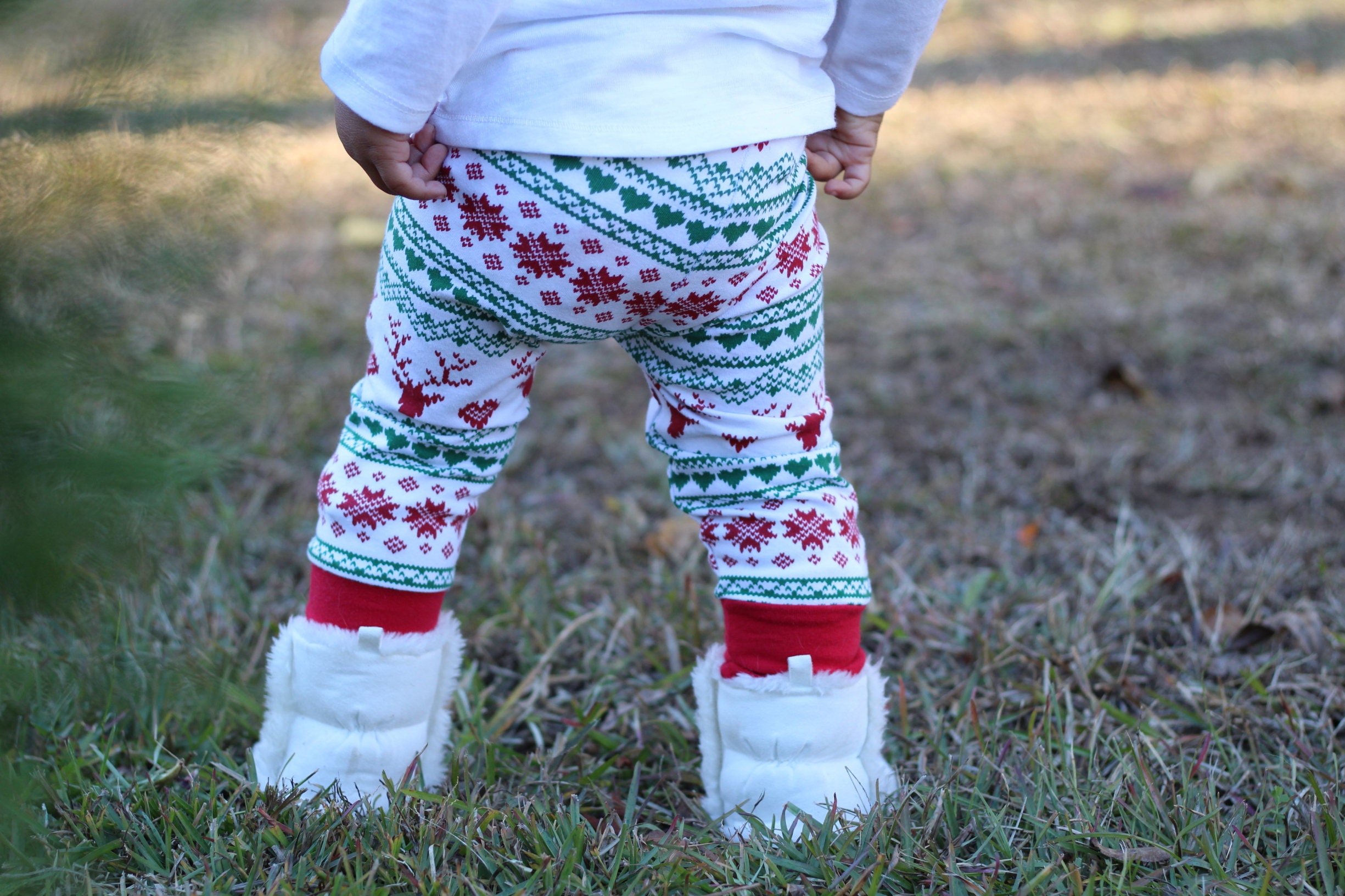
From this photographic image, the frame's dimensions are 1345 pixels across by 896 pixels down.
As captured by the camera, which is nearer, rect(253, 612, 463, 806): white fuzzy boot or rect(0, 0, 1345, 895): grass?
rect(0, 0, 1345, 895): grass

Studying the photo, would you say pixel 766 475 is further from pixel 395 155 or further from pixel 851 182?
pixel 395 155

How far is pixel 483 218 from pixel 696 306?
0.20 meters

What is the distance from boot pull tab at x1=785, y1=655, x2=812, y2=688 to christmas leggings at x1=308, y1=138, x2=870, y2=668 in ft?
0.10

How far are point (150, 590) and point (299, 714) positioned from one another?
45cm

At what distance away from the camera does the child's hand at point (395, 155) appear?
94 centimetres

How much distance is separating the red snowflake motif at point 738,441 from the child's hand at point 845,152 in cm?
27

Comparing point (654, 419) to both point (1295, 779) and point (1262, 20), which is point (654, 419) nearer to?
point (1295, 779)

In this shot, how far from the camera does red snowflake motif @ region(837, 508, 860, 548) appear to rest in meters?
1.15

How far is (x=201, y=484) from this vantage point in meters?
1.84

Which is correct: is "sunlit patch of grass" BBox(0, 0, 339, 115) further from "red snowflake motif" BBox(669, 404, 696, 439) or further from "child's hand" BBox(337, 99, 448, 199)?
"red snowflake motif" BBox(669, 404, 696, 439)

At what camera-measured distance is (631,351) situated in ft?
3.85

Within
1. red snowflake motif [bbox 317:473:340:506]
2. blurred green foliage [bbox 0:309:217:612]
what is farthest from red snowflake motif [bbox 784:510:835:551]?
blurred green foliage [bbox 0:309:217:612]

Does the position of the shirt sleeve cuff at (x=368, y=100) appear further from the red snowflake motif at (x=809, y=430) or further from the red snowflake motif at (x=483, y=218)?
the red snowflake motif at (x=809, y=430)

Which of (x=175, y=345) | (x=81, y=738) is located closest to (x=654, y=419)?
(x=81, y=738)
